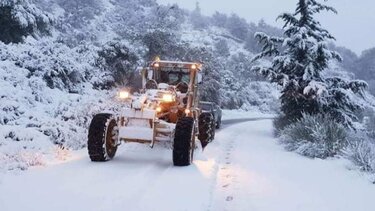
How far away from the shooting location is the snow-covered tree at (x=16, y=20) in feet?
62.7

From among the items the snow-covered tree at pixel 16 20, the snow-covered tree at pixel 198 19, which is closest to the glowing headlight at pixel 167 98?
the snow-covered tree at pixel 16 20

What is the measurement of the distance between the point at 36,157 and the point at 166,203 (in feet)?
11.1

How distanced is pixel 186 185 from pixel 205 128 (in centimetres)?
584

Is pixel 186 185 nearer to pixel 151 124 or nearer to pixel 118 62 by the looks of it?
pixel 151 124

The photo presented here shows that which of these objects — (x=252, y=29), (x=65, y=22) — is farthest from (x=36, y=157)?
(x=252, y=29)

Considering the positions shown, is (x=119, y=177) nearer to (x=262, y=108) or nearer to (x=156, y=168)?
(x=156, y=168)

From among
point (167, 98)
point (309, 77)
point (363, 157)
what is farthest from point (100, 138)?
point (309, 77)

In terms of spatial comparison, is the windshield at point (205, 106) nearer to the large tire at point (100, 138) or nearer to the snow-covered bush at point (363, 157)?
the snow-covered bush at point (363, 157)

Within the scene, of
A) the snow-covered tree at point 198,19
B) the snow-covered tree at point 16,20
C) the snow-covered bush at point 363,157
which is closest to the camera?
the snow-covered bush at point 363,157

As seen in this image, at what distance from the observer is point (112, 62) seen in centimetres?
2286

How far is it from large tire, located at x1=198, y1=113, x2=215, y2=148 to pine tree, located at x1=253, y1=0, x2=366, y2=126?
5.04 meters

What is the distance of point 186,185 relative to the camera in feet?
26.7

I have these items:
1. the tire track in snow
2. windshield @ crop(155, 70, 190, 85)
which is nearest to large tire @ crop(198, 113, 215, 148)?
the tire track in snow

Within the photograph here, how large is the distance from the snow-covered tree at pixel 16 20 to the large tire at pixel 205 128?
984 cm
